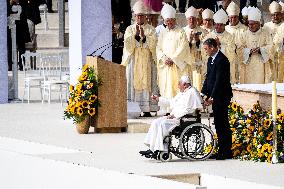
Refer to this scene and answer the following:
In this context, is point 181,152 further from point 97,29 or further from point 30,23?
point 30,23

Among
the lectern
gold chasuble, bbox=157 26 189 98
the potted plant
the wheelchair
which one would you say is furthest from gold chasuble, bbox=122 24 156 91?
the wheelchair

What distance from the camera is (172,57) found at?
2159 cm

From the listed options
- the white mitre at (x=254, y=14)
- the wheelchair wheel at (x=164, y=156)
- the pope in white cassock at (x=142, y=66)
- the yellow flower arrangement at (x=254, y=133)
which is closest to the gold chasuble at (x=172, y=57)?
the pope in white cassock at (x=142, y=66)

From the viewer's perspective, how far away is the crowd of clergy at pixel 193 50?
2159 centimetres

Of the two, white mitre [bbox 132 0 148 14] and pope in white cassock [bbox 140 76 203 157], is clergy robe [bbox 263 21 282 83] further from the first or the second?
pope in white cassock [bbox 140 76 203 157]

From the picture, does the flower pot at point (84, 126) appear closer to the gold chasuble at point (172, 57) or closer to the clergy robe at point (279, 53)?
the gold chasuble at point (172, 57)

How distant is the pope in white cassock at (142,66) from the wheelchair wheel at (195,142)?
584cm

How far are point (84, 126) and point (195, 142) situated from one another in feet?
12.4

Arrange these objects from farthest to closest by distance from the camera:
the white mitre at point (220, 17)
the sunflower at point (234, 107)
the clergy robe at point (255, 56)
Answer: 1. the clergy robe at point (255, 56)
2. the white mitre at point (220, 17)
3. the sunflower at point (234, 107)

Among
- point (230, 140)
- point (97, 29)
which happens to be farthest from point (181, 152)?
point (97, 29)

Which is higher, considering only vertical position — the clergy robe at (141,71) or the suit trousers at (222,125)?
the clergy robe at (141,71)

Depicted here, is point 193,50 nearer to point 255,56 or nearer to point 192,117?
point 255,56

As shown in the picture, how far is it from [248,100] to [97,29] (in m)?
5.36

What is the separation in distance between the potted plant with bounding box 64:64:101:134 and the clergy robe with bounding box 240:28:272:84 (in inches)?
147
